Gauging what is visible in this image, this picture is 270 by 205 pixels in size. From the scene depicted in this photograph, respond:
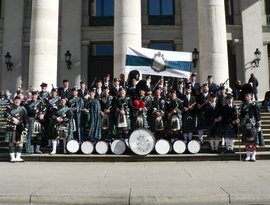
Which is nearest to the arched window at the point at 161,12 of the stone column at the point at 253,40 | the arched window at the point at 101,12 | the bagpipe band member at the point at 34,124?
the arched window at the point at 101,12

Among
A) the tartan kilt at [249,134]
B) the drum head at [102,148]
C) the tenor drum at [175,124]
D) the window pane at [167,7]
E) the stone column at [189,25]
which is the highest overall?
the window pane at [167,7]

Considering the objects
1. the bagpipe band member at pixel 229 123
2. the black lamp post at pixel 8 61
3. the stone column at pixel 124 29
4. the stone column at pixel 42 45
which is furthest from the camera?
the black lamp post at pixel 8 61

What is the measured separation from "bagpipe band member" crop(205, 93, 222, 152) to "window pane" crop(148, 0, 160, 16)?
46.6 feet

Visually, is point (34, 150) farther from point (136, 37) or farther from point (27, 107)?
point (136, 37)

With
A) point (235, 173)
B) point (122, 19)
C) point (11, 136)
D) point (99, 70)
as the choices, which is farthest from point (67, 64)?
Answer: point (235, 173)

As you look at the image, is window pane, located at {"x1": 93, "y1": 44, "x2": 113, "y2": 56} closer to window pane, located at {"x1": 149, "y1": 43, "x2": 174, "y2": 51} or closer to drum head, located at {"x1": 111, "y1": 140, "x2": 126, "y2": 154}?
window pane, located at {"x1": 149, "y1": 43, "x2": 174, "y2": 51}

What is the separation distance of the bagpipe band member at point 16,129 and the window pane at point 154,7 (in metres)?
15.4

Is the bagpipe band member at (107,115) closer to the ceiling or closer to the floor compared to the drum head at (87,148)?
closer to the ceiling

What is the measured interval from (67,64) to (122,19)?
314 inches

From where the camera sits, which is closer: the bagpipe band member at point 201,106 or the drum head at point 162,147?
the drum head at point 162,147

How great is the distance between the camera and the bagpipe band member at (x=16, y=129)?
38.4 feet

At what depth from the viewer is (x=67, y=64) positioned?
2398cm

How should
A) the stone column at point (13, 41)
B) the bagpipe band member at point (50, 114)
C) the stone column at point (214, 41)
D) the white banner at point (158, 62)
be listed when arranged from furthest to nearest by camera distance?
the stone column at point (13, 41) < the stone column at point (214, 41) < the white banner at point (158, 62) < the bagpipe band member at point (50, 114)

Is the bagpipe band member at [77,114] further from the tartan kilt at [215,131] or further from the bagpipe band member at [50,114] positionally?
the tartan kilt at [215,131]
